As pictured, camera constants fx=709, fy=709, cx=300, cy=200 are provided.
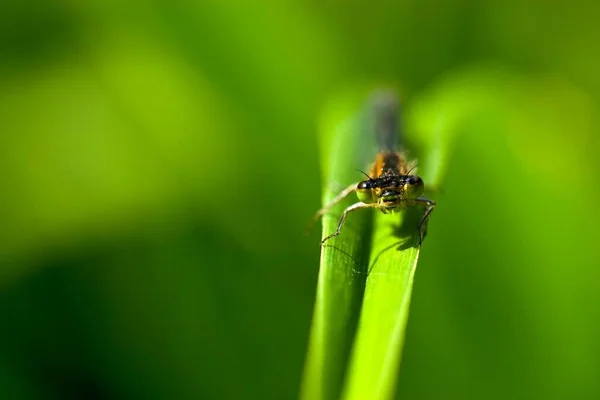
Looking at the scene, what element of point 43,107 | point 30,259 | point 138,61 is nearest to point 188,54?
point 138,61

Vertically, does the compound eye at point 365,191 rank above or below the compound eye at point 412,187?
below

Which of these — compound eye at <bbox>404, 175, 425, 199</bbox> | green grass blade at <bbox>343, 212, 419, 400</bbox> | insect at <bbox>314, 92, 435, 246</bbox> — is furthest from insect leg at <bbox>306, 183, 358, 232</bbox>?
green grass blade at <bbox>343, 212, 419, 400</bbox>

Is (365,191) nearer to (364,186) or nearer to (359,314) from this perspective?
(364,186)

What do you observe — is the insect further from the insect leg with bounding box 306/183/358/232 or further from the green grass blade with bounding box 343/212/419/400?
the green grass blade with bounding box 343/212/419/400

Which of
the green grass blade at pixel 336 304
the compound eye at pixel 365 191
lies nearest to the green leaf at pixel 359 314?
the green grass blade at pixel 336 304

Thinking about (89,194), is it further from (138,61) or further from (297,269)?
(297,269)

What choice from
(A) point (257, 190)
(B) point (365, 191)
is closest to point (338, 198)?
(B) point (365, 191)

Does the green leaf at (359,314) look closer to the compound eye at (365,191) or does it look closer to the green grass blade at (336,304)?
the green grass blade at (336,304)
